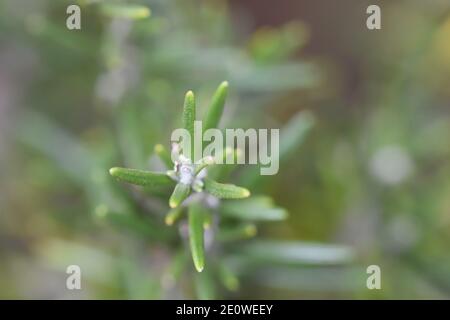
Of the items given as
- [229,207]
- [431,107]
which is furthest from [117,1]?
[431,107]

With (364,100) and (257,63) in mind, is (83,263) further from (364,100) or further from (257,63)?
(364,100)

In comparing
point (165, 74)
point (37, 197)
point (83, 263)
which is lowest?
point (83, 263)

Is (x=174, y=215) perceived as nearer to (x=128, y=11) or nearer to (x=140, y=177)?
(x=140, y=177)

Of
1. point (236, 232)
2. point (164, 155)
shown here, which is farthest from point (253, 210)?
point (164, 155)

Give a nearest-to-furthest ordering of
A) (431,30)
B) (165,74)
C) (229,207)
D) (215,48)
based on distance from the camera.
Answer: (229,207) → (165,74) → (215,48) → (431,30)

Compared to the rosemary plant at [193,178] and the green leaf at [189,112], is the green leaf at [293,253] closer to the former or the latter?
the rosemary plant at [193,178]

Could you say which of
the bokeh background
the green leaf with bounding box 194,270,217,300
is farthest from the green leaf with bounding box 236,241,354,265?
the green leaf with bounding box 194,270,217,300

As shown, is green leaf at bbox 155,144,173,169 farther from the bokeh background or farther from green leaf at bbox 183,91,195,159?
the bokeh background
